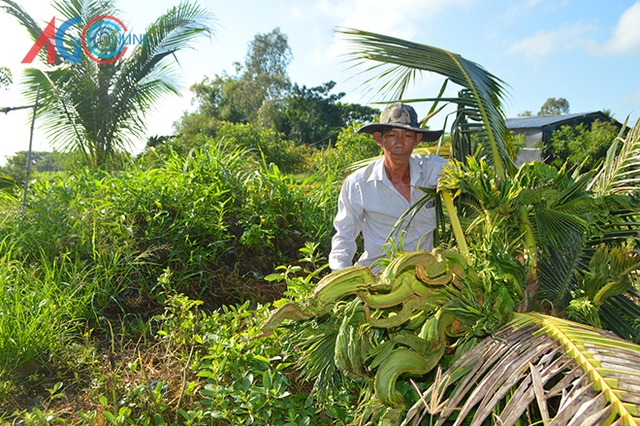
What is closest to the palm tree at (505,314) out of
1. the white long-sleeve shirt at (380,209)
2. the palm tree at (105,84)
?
the white long-sleeve shirt at (380,209)

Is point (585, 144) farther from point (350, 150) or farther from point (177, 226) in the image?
point (177, 226)

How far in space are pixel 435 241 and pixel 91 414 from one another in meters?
1.70

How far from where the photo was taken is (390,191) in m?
2.76

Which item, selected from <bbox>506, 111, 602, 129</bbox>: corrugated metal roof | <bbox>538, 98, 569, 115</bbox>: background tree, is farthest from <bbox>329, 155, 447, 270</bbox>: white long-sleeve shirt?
<bbox>538, 98, 569, 115</bbox>: background tree

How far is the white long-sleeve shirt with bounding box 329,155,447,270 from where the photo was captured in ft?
8.89

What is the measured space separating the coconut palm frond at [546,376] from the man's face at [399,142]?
1.34 m

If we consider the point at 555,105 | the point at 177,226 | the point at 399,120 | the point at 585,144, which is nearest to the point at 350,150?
the point at 177,226

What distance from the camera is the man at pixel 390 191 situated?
8.76ft

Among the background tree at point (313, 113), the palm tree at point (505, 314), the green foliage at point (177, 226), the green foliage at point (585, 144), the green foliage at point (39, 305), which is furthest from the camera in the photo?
the background tree at point (313, 113)

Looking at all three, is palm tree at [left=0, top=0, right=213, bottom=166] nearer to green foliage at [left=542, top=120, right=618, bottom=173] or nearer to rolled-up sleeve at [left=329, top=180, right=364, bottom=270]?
rolled-up sleeve at [left=329, top=180, right=364, bottom=270]

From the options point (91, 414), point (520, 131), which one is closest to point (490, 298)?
point (91, 414)

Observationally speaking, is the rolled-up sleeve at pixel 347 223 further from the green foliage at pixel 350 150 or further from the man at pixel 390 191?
the green foliage at pixel 350 150

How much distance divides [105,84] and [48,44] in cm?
93

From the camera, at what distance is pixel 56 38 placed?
7379 millimetres
